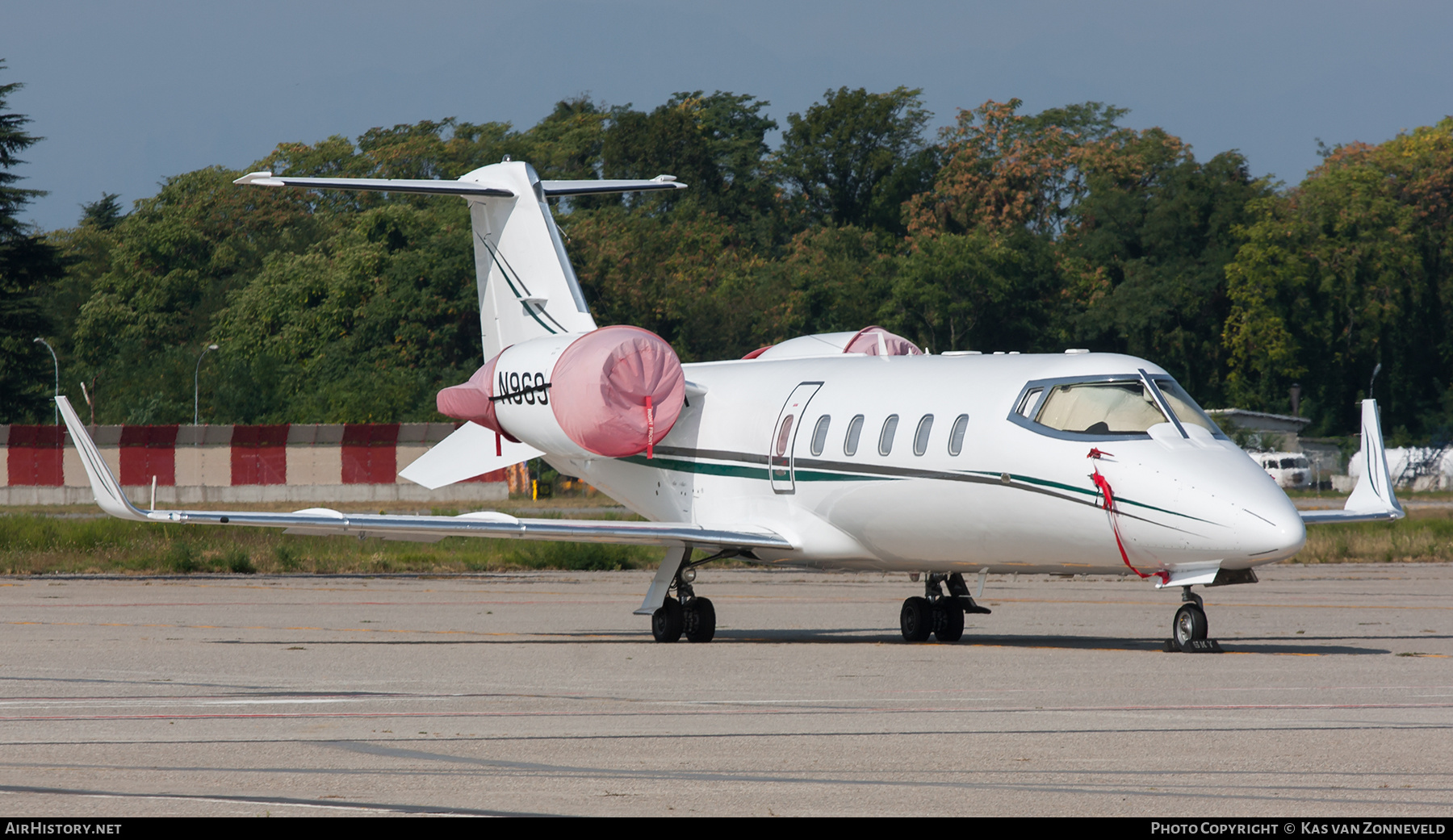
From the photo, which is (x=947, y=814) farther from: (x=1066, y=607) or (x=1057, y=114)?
(x=1057, y=114)

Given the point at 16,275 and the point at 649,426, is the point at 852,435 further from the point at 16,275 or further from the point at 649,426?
the point at 16,275

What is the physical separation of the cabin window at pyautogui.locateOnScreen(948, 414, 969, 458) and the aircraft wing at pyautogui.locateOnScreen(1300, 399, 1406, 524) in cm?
369

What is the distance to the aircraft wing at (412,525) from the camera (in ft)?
56.0

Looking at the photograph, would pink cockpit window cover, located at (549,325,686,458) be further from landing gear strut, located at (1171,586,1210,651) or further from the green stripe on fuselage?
landing gear strut, located at (1171,586,1210,651)

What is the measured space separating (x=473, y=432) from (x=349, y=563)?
13.3m

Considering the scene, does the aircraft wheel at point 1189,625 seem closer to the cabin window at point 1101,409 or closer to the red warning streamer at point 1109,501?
the red warning streamer at point 1109,501

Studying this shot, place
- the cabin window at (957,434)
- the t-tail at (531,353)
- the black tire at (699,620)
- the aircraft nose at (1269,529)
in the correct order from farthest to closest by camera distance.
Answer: the t-tail at (531,353)
the black tire at (699,620)
the cabin window at (957,434)
the aircraft nose at (1269,529)

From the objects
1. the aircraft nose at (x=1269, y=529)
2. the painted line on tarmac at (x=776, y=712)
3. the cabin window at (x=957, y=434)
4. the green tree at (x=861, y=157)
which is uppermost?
the green tree at (x=861, y=157)

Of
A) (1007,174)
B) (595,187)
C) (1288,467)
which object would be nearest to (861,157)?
(1007,174)

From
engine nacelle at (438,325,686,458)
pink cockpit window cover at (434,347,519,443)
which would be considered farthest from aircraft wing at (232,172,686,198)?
engine nacelle at (438,325,686,458)

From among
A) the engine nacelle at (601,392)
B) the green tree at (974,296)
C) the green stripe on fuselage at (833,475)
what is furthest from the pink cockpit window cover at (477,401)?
the green tree at (974,296)

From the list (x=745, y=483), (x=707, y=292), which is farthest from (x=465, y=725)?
(x=707, y=292)

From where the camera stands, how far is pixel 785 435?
19.5 m

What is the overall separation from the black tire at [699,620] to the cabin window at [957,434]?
3571 mm
